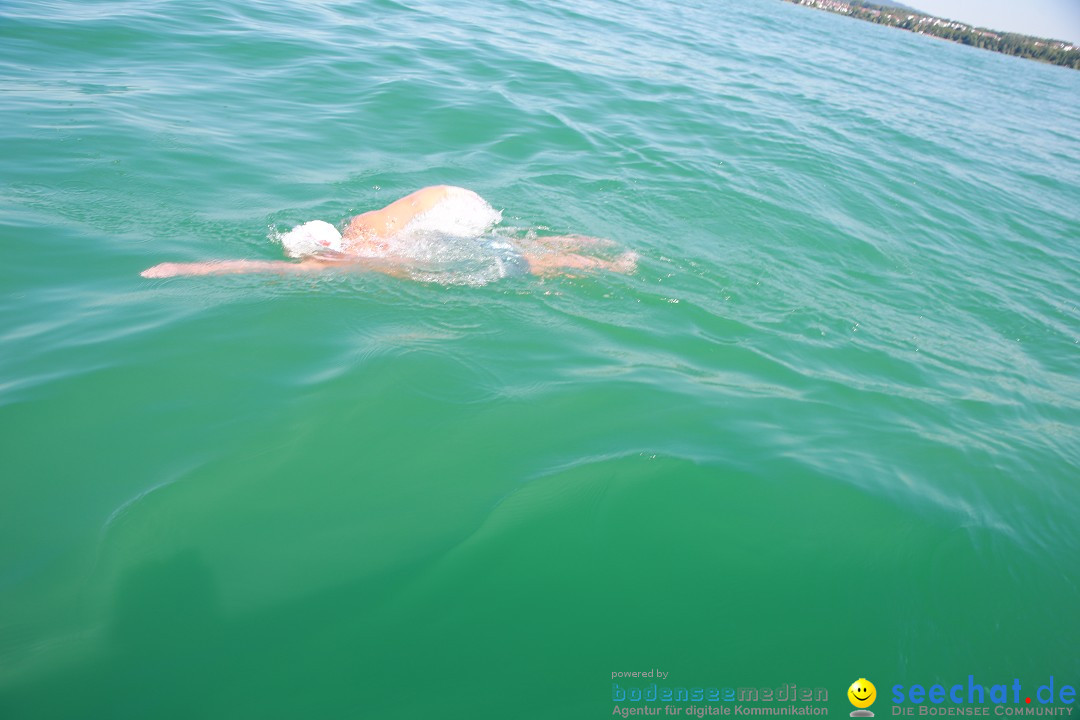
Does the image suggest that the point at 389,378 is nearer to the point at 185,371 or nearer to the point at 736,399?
the point at 185,371

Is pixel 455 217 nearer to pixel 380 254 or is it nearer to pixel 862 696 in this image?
pixel 380 254

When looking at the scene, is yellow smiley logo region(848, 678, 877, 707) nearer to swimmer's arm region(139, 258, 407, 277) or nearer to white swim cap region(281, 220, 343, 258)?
swimmer's arm region(139, 258, 407, 277)

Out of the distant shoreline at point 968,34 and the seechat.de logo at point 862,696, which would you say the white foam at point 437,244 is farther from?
the distant shoreline at point 968,34

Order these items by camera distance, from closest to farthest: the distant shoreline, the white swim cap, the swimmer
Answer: the swimmer, the white swim cap, the distant shoreline

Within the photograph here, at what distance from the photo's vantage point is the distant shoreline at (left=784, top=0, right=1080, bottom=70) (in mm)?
34844

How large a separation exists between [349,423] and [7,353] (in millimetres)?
2383

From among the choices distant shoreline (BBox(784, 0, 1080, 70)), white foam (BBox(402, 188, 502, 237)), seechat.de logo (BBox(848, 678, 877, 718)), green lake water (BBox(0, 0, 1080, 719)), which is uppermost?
distant shoreline (BBox(784, 0, 1080, 70))

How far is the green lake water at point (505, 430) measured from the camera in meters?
2.72

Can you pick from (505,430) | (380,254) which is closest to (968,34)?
(380,254)

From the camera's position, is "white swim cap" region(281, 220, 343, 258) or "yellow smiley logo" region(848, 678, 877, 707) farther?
"white swim cap" region(281, 220, 343, 258)

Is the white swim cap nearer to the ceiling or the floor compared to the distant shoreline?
nearer to the floor

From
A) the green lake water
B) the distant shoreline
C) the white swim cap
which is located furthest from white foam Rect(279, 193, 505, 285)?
the distant shoreline

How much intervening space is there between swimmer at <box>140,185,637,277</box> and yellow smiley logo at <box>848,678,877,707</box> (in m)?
3.85

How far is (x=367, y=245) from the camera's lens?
561 cm
